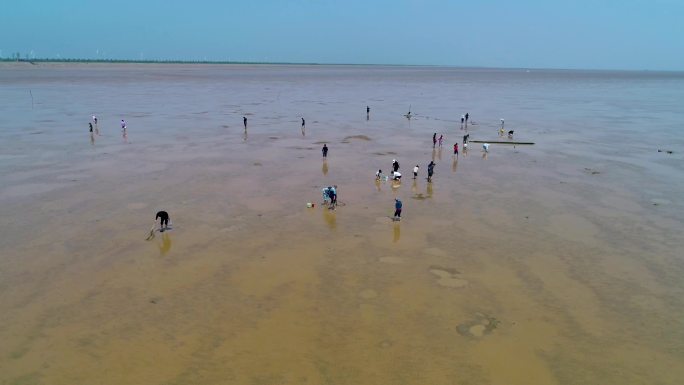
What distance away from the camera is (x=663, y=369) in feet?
37.2

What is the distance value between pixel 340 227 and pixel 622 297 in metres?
10.3

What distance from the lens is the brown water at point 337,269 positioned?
37.7 feet

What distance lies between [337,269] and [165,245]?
6.73 meters

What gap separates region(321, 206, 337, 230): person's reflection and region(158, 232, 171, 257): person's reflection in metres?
6.37

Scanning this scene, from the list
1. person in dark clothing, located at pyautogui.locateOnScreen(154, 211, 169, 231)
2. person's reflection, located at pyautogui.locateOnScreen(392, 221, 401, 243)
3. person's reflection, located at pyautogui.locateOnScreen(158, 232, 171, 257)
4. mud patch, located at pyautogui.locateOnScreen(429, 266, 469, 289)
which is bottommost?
mud patch, located at pyautogui.locateOnScreen(429, 266, 469, 289)

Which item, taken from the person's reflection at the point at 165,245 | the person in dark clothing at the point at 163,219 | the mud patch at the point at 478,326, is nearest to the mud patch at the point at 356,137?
the person in dark clothing at the point at 163,219

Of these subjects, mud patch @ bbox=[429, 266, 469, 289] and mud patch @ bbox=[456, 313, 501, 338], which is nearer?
mud patch @ bbox=[456, 313, 501, 338]

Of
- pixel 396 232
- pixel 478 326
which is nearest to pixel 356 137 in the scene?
pixel 396 232

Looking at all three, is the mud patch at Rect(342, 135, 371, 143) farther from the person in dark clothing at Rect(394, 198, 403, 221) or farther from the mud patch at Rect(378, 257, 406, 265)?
the mud patch at Rect(378, 257, 406, 265)

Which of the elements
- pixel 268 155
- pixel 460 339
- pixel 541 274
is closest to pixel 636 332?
pixel 541 274

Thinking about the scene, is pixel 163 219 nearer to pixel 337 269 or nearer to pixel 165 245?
pixel 165 245

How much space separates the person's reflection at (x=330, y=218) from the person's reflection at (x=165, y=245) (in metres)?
6.37

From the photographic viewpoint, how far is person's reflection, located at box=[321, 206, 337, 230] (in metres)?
20.2

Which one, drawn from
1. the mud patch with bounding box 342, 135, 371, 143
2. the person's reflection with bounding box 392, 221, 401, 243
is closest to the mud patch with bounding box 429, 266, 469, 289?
the person's reflection with bounding box 392, 221, 401, 243
